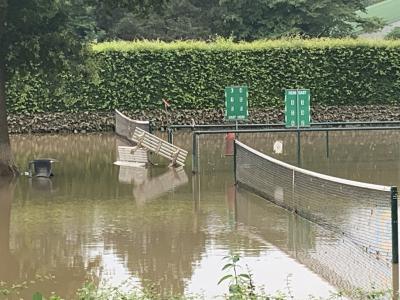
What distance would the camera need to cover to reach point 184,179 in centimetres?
1994

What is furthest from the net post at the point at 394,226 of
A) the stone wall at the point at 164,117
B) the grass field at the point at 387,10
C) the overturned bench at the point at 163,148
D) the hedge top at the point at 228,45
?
the grass field at the point at 387,10

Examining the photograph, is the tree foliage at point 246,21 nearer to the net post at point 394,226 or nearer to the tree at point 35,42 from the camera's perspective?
the tree at point 35,42

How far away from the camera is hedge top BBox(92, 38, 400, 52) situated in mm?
35688

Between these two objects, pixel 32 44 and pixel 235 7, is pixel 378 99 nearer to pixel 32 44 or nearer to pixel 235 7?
pixel 235 7

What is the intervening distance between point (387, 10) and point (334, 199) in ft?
236

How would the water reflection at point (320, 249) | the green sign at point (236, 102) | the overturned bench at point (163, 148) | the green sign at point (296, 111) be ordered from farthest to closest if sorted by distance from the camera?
1. the green sign at point (236, 102)
2. the green sign at point (296, 111)
3. the overturned bench at point (163, 148)
4. the water reflection at point (320, 249)

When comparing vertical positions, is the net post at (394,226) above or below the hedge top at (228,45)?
below

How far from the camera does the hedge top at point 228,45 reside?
117 ft

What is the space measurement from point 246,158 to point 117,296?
10.5 metres

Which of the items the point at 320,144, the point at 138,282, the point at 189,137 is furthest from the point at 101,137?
the point at 138,282

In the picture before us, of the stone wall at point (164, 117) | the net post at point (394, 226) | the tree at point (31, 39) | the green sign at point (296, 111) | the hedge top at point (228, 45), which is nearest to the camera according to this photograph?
the net post at point (394, 226)

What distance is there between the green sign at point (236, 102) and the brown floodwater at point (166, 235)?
12.3 ft

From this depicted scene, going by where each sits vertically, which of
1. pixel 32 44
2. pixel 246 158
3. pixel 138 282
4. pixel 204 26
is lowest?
pixel 138 282

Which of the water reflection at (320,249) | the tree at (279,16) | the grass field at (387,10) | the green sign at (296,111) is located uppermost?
the grass field at (387,10)
